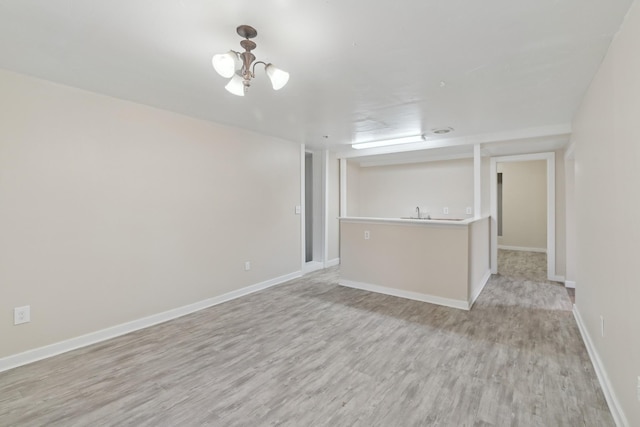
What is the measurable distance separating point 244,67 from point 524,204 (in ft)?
26.1

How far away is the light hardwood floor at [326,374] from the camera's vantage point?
1856 millimetres

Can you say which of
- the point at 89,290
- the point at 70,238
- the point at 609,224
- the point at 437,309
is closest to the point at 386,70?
the point at 609,224

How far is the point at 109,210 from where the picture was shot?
2.89m

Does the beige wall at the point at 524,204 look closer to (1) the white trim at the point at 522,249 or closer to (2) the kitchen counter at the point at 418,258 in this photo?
(1) the white trim at the point at 522,249

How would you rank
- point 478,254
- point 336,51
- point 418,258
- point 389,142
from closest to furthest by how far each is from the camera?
point 336,51
point 418,258
point 478,254
point 389,142

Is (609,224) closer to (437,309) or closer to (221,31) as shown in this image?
(437,309)

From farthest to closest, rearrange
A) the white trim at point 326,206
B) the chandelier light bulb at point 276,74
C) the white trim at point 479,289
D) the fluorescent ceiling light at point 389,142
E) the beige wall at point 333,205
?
the beige wall at point 333,205, the white trim at point 326,206, the fluorescent ceiling light at point 389,142, the white trim at point 479,289, the chandelier light bulb at point 276,74

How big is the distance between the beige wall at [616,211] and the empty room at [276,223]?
0.07 ft

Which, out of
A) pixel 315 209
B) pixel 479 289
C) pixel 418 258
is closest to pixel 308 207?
pixel 315 209

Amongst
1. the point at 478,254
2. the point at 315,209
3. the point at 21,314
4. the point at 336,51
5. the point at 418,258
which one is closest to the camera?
the point at 336,51

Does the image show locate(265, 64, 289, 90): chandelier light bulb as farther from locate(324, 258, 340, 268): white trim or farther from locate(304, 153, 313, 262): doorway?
locate(324, 258, 340, 268): white trim

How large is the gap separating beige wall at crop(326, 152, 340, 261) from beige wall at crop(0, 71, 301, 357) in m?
1.88

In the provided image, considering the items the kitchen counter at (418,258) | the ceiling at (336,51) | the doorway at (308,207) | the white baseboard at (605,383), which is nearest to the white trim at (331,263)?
the doorway at (308,207)

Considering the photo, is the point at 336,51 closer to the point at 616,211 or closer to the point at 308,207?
the point at 616,211
